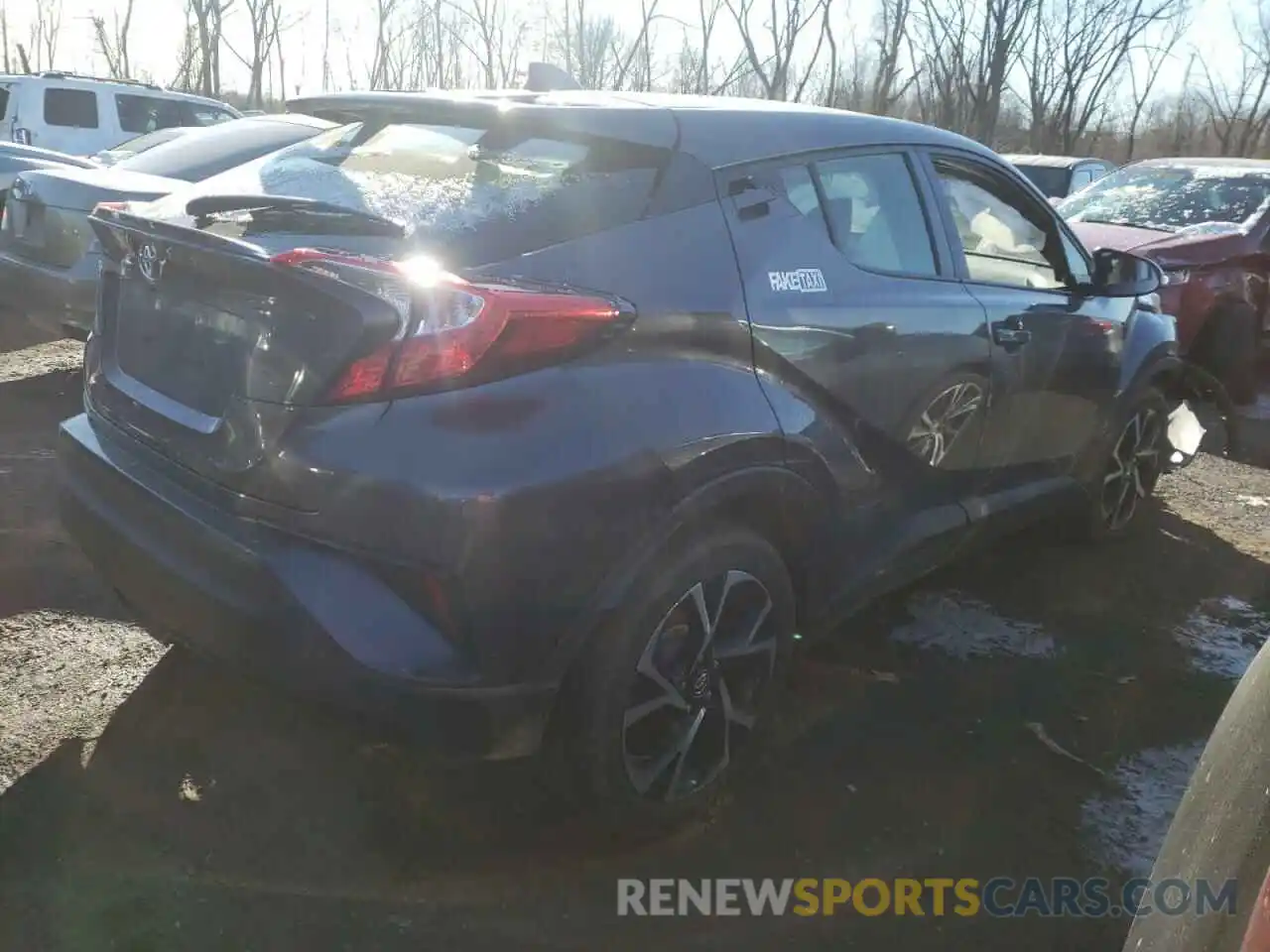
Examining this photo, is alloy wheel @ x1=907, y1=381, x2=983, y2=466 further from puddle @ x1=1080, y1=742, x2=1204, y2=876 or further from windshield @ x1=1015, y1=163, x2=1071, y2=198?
windshield @ x1=1015, y1=163, x2=1071, y2=198

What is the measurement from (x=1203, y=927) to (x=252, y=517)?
5.83 ft

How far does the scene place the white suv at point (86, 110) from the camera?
1373 cm

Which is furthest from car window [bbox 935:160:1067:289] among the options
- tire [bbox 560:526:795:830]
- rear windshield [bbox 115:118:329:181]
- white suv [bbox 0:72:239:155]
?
white suv [bbox 0:72:239:155]

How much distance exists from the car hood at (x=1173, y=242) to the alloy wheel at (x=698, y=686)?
5.25 m

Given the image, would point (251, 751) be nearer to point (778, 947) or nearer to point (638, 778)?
point (638, 778)

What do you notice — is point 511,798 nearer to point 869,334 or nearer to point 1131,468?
point 869,334

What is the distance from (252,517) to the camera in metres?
2.26

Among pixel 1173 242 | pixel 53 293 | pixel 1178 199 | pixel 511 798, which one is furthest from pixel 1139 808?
pixel 1178 199

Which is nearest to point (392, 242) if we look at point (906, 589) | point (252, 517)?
point (252, 517)

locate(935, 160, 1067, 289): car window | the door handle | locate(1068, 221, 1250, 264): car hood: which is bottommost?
the door handle

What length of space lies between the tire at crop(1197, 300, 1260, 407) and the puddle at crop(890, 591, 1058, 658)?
163 inches

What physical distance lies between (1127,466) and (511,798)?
10.6ft

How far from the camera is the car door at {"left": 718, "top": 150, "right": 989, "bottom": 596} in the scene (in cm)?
270

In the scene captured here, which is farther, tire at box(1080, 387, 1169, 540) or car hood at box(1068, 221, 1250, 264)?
car hood at box(1068, 221, 1250, 264)
